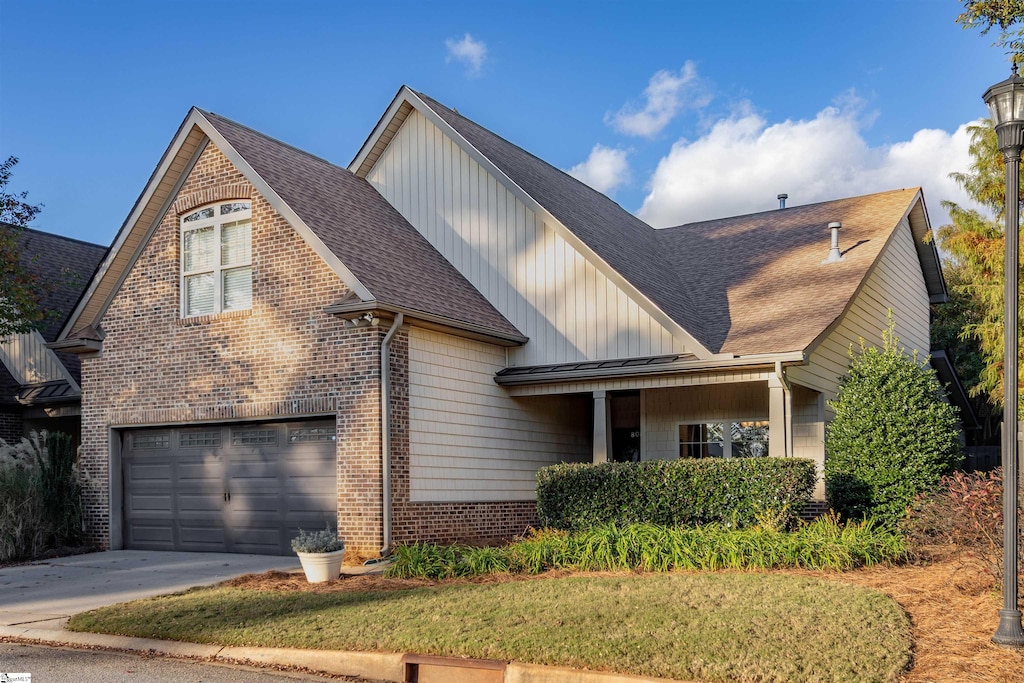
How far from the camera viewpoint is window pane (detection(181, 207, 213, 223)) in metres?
16.0

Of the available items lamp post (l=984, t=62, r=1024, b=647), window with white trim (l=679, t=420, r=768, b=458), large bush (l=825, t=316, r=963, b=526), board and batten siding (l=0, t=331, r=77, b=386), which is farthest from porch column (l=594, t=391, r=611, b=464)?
board and batten siding (l=0, t=331, r=77, b=386)

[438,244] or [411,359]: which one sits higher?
[438,244]

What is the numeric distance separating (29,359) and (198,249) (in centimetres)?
742

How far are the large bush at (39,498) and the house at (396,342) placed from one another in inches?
15.8

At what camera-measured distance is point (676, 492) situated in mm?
13539

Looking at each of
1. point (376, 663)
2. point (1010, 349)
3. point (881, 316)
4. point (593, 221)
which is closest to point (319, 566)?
point (376, 663)

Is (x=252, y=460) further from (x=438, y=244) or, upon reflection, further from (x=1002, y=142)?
(x=1002, y=142)

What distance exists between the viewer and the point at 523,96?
2162cm

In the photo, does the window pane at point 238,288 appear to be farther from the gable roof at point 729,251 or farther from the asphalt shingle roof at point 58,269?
the asphalt shingle roof at point 58,269

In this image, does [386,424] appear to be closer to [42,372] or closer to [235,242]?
[235,242]

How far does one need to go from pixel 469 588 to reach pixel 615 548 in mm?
2192

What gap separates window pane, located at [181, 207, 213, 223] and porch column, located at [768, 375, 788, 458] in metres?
9.48

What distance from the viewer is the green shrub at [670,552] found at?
11.2 meters

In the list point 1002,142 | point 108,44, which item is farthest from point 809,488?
point 108,44
